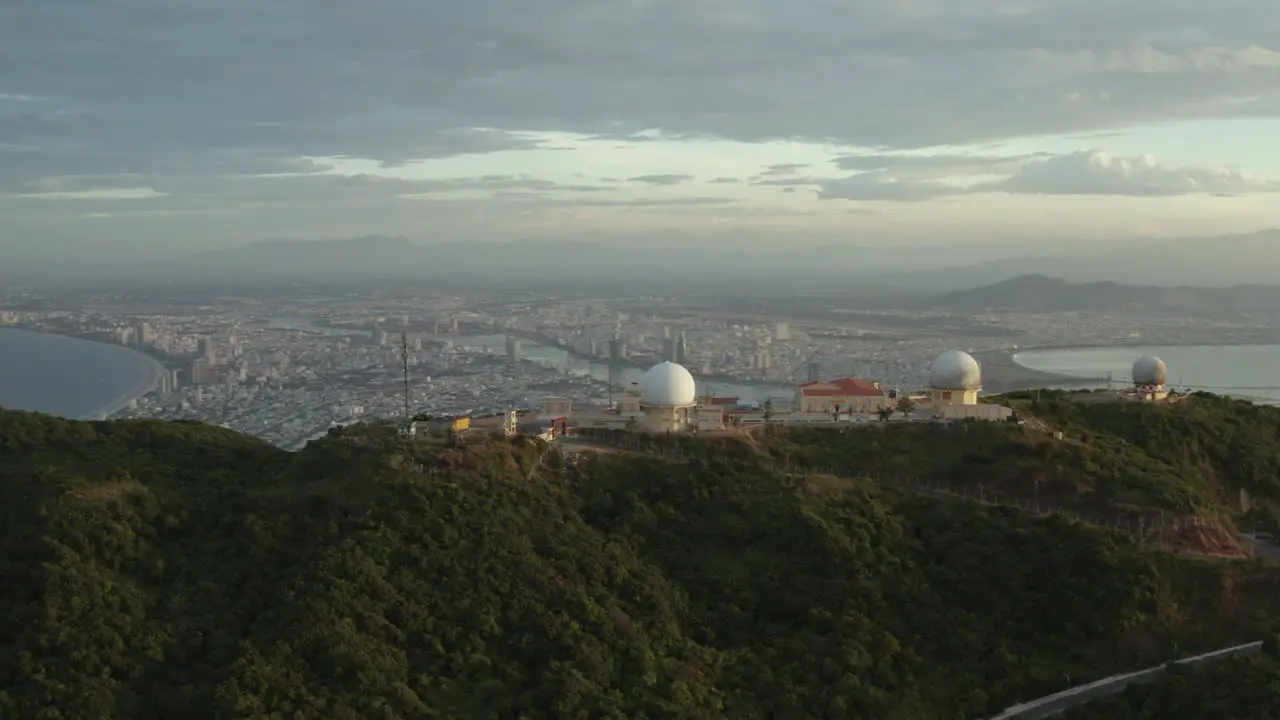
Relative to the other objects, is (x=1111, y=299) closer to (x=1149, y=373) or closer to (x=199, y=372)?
(x=1149, y=373)

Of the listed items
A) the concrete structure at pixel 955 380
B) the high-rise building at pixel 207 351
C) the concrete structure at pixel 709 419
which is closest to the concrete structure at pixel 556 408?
the concrete structure at pixel 709 419

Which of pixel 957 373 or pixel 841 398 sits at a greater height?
pixel 957 373

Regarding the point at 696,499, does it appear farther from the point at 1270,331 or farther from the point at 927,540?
the point at 1270,331

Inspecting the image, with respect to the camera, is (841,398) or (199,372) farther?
(199,372)

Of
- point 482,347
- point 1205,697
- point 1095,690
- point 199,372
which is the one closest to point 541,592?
point 1095,690

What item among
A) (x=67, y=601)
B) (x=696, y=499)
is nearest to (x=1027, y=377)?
(x=696, y=499)

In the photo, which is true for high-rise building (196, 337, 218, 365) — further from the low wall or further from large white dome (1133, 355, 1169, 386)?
the low wall

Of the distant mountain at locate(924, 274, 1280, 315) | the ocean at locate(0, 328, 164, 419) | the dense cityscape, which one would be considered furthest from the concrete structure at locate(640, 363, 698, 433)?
the distant mountain at locate(924, 274, 1280, 315)
